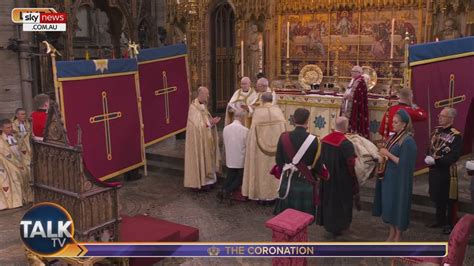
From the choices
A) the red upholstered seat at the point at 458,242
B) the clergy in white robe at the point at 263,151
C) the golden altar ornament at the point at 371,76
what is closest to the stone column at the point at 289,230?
the red upholstered seat at the point at 458,242

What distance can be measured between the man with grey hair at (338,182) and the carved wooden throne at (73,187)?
9.29 ft

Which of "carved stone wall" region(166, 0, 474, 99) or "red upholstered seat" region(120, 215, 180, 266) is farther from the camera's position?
"carved stone wall" region(166, 0, 474, 99)

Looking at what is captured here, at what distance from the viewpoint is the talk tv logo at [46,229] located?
462cm

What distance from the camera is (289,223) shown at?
15.2 feet

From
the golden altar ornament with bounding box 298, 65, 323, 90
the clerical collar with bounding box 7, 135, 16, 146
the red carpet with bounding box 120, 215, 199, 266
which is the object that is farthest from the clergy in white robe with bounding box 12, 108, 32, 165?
the golden altar ornament with bounding box 298, 65, 323, 90

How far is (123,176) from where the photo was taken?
10.1m

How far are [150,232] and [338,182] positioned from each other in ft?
8.63

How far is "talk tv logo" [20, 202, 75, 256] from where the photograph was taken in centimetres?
462

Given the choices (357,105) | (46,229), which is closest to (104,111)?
(46,229)

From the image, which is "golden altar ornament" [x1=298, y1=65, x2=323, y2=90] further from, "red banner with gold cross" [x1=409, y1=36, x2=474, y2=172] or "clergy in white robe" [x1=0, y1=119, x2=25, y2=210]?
"clergy in white robe" [x1=0, y1=119, x2=25, y2=210]

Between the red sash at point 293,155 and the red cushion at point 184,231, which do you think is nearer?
the red sash at point 293,155

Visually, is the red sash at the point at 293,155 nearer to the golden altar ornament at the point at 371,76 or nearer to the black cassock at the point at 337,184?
the black cassock at the point at 337,184

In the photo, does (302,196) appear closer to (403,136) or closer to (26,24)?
(403,136)

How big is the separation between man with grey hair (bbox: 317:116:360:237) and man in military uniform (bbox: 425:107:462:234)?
115cm
